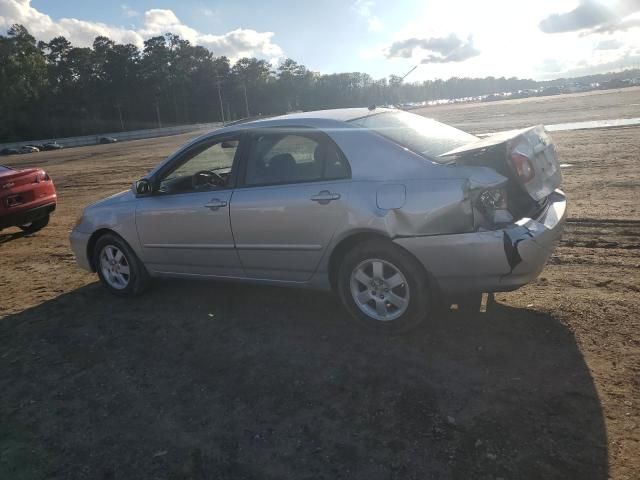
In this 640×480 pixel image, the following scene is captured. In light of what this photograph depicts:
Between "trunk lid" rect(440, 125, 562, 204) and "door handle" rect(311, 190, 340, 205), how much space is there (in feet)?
2.79

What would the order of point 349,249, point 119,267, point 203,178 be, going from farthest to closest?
1. point 119,267
2. point 203,178
3. point 349,249

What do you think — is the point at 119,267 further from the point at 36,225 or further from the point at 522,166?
the point at 36,225

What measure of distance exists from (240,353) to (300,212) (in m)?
1.17

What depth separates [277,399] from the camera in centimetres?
333

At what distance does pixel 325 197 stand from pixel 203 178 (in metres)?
1.60

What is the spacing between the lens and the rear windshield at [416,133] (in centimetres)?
399

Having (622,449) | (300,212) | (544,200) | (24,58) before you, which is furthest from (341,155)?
(24,58)

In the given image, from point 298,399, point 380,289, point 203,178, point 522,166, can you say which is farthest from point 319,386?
point 203,178

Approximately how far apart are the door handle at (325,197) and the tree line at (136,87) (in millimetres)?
78078

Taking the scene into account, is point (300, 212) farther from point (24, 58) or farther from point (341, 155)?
point (24, 58)

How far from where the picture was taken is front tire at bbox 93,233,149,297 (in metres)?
5.40

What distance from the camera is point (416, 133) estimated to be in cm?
425

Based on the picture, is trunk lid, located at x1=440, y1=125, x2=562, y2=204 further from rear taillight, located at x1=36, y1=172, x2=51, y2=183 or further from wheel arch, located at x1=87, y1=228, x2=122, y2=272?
rear taillight, located at x1=36, y1=172, x2=51, y2=183

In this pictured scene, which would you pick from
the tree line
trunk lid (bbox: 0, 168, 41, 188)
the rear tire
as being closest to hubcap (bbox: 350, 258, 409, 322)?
trunk lid (bbox: 0, 168, 41, 188)
